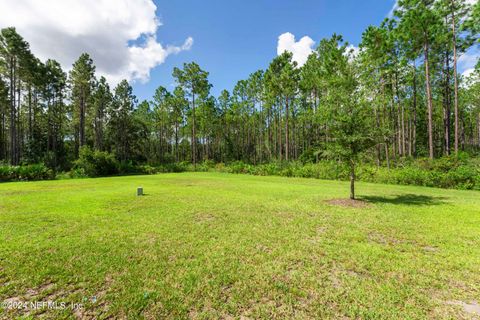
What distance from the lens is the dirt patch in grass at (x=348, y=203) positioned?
741 cm

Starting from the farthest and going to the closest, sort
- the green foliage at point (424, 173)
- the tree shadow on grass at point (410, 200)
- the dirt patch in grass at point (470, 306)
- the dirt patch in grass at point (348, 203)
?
the green foliage at point (424, 173)
the tree shadow on grass at point (410, 200)
the dirt patch in grass at point (348, 203)
the dirt patch in grass at point (470, 306)

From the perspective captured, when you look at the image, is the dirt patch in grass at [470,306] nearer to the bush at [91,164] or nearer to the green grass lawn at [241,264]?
the green grass lawn at [241,264]

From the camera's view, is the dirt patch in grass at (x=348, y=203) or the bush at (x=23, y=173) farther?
the bush at (x=23, y=173)

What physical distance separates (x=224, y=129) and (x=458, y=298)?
41.7 meters

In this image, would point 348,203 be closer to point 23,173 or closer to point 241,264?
point 241,264

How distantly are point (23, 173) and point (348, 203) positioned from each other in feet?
77.2

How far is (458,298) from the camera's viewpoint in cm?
260

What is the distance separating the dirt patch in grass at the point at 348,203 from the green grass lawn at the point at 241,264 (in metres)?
1.05

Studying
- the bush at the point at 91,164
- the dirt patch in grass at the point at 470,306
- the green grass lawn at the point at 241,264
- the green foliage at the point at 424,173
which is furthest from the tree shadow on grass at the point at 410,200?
the bush at the point at 91,164

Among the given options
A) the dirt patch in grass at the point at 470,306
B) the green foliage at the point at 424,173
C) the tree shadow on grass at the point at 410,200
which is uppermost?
the green foliage at the point at 424,173

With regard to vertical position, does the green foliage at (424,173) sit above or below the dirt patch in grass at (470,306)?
above

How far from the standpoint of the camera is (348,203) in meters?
7.75

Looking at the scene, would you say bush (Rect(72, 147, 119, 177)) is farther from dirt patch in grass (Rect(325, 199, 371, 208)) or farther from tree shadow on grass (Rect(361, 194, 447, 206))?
tree shadow on grass (Rect(361, 194, 447, 206))

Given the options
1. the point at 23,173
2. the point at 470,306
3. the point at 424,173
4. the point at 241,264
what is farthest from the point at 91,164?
the point at 424,173
